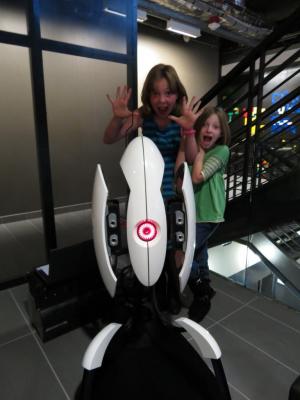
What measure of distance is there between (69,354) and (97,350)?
0.47 metres

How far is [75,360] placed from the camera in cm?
125

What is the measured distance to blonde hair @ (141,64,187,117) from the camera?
1137 mm

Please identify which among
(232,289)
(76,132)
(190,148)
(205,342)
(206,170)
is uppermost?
(76,132)

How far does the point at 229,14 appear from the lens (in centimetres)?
343

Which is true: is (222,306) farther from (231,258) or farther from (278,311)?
(231,258)

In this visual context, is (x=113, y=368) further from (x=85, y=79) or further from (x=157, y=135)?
(x=85, y=79)

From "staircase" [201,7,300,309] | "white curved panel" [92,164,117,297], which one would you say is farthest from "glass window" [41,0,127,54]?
"white curved panel" [92,164,117,297]

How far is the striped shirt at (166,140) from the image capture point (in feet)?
4.17

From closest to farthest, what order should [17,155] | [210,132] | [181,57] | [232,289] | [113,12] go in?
[210,132] < [232,289] < [113,12] < [17,155] < [181,57]

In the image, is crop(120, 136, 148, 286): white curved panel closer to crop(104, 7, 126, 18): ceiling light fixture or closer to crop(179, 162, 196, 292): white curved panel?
crop(179, 162, 196, 292): white curved panel

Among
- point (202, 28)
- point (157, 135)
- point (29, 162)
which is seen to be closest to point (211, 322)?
point (157, 135)

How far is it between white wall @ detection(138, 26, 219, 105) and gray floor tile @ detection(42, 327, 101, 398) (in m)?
3.38

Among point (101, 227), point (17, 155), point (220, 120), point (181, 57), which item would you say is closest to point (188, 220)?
point (101, 227)

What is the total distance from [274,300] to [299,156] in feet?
3.61
